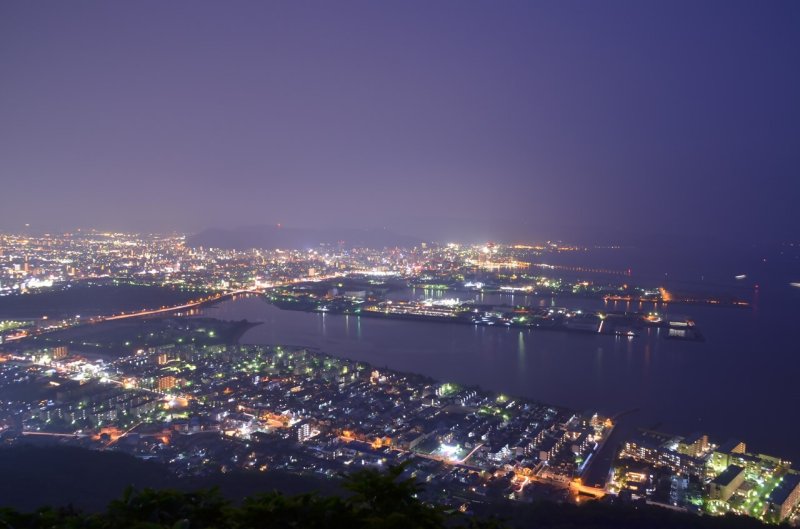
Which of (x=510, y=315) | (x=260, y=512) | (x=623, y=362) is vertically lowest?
(x=623, y=362)

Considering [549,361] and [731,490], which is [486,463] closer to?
[731,490]

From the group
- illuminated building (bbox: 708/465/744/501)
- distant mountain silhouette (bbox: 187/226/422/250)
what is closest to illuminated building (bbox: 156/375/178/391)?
illuminated building (bbox: 708/465/744/501)

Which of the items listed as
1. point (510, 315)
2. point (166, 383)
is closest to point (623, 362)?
point (510, 315)

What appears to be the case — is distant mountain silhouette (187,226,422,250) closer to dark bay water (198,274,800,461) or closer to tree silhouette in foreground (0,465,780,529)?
dark bay water (198,274,800,461)

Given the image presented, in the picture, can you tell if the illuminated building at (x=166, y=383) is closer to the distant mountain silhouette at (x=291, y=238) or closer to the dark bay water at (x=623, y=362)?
the dark bay water at (x=623, y=362)

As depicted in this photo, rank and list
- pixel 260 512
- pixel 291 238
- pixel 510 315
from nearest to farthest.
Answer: pixel 260 512, pixel 510 315, pixel 291 238

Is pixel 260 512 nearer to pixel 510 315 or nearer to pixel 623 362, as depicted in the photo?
pixel 623 362

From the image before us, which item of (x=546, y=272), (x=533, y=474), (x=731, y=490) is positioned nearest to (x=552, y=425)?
(x=533, y=474)
